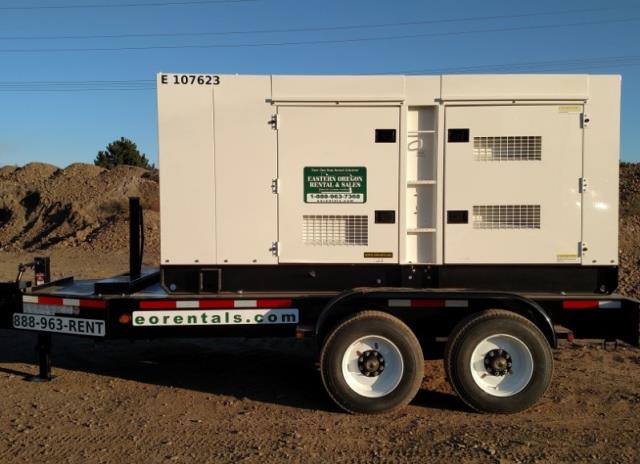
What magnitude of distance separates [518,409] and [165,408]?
303 cm

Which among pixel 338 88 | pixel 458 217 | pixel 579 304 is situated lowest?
pixel 579 304

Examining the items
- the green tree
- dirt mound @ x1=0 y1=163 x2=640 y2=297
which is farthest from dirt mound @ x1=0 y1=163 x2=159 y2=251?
the green tree

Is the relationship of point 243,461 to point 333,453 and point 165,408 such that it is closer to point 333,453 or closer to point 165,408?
point 333,453

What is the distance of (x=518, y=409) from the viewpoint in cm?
488

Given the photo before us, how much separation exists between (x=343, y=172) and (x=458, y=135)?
1.07 m

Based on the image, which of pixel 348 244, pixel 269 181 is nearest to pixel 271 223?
pixel 269 181

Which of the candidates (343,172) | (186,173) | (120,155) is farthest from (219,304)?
(120,155)

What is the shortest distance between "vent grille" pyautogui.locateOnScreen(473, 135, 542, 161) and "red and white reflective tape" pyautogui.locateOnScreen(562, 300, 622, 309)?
4.25 feet

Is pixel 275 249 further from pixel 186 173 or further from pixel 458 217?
pixel 458 217

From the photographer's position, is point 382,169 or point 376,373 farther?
point 382,169

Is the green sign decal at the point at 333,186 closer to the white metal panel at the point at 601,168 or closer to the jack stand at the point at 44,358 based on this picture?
the white metal panel at the point at 601,168

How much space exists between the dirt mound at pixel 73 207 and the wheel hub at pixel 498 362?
16137 mm

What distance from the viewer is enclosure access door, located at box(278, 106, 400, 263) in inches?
202

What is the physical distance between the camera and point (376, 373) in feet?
16.0
